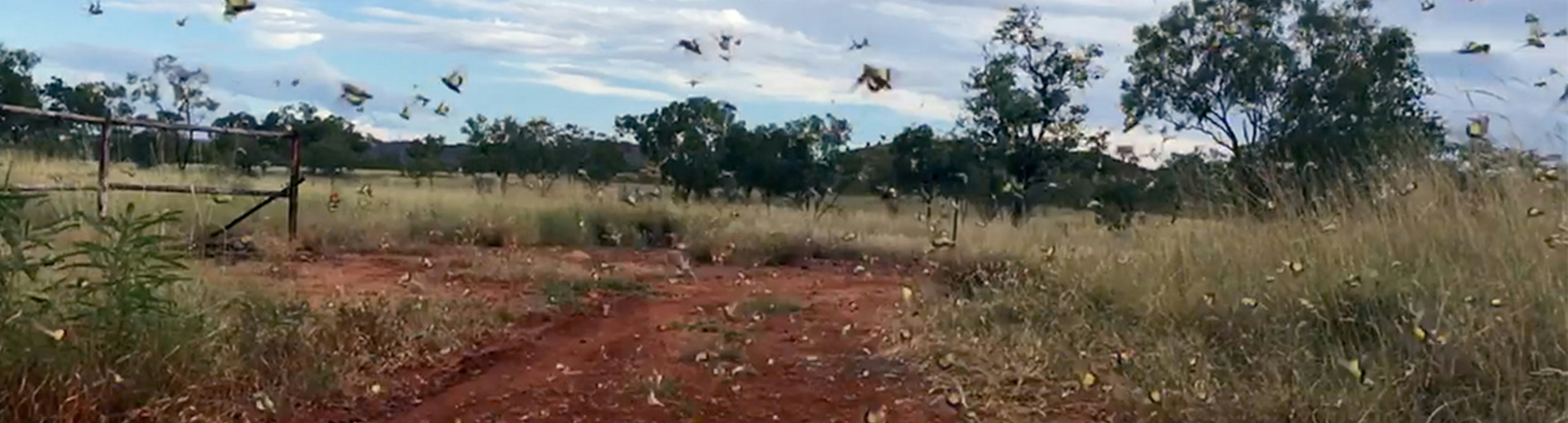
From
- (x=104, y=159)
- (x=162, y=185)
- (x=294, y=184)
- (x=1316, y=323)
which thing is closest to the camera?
(x=1316, y=323)

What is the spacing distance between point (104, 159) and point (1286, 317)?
7.48m

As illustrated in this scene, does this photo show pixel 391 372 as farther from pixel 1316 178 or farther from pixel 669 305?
pixel 1316 178

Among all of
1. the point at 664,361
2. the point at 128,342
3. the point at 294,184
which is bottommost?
the point at 664,361

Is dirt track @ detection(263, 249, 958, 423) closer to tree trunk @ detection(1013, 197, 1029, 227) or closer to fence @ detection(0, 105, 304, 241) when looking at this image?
fence @ detection(0, 105, 304, 241)

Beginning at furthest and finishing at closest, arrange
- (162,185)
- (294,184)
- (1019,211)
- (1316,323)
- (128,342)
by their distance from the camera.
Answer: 1. (1019,211)
2. (294,184)
3. (162,185)
4. (1316,323)
5. (128,342)

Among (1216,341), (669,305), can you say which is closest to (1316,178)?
(1216,341)

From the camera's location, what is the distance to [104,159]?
9.41 metres

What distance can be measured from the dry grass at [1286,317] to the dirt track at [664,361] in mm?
356

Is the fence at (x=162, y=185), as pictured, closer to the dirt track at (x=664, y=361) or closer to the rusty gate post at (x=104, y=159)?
the rusty gate post at (x=104, y=159)

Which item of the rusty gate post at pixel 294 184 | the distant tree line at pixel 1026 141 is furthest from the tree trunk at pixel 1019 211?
the rusty gate post at pixel 294 184

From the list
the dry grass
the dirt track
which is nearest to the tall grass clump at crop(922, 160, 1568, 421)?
the dry grass

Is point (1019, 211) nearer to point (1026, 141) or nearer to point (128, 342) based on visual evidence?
point (1026, 141)

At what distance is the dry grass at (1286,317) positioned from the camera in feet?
13.5

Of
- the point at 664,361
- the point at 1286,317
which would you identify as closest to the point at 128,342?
the point at 664,361
